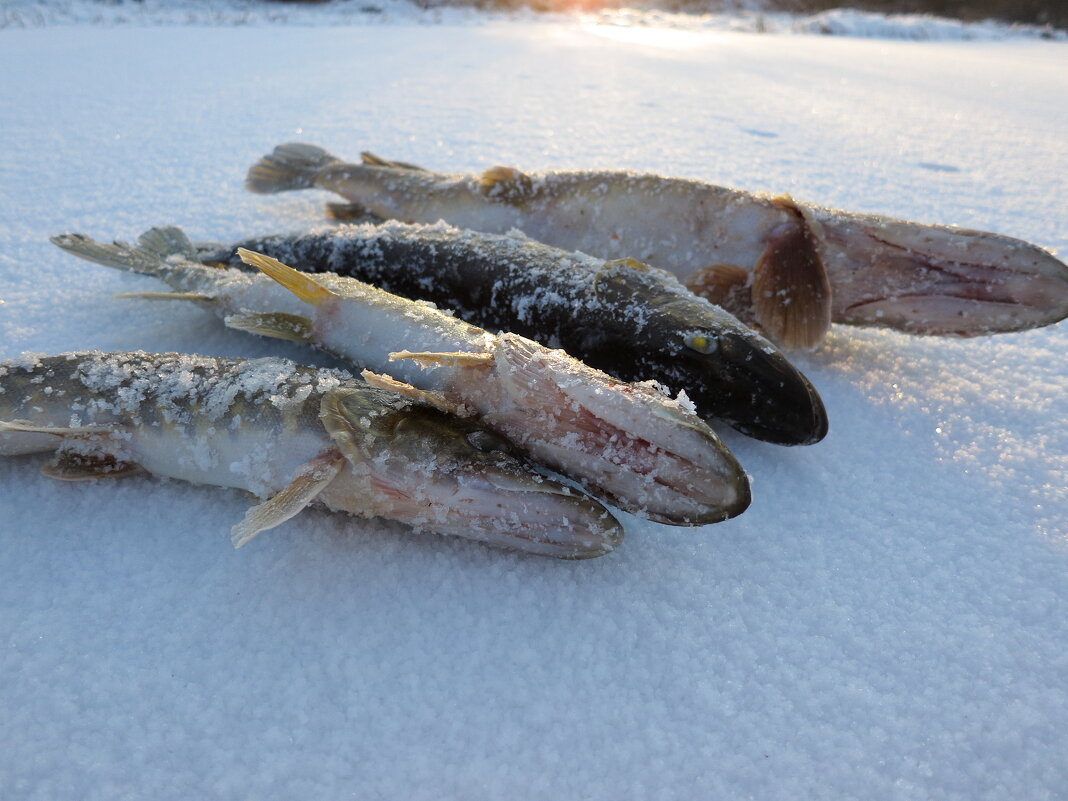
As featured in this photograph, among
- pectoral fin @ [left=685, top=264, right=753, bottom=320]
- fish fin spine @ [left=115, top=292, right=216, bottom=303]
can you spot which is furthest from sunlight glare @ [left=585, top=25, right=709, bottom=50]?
fish fin spine @ [left=115, top=292, right=216, bottom=303]

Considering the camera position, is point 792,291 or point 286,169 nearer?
point 792,291

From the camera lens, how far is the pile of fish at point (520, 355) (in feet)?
5.27

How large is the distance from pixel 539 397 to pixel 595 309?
25.4 inches

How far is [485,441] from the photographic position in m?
1.71

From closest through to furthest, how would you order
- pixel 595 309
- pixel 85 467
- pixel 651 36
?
pixel 85 467
pixel 595 309
pixel 651 36

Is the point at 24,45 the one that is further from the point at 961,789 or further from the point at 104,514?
the point at 961,789

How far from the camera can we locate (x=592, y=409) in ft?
5.24

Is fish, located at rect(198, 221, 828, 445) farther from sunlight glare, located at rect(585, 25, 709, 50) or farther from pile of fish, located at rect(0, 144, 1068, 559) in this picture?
sunlight glare, located at rect(585, 25, 709, 50)

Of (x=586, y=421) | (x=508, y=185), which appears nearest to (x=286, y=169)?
(x=508, y=185)

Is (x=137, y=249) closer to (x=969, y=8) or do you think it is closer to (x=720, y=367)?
(x=720, y=367)

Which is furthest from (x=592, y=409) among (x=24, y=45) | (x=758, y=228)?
(x=24, y=45)

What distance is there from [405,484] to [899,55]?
46.1 feet

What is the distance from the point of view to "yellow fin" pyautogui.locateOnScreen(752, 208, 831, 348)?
253 centimetres

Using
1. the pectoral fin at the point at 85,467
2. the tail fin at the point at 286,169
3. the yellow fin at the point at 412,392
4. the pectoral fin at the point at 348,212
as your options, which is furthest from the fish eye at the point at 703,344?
the tail fin at the point at 286,169
